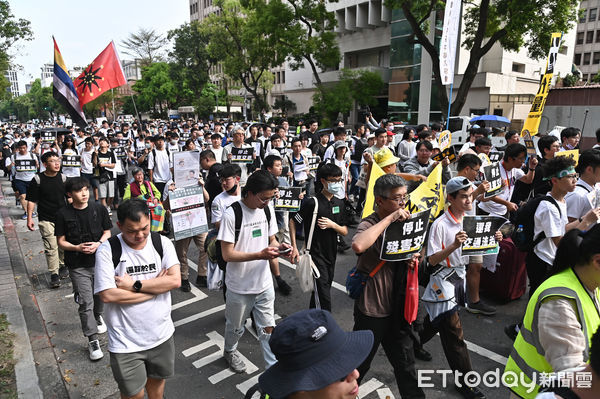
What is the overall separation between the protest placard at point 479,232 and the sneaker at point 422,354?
122cm

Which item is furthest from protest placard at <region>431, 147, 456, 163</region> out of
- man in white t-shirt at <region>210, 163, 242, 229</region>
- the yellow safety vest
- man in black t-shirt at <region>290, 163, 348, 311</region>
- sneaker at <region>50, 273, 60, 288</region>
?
sneaker at <region>50, 273, 60, 288</region>

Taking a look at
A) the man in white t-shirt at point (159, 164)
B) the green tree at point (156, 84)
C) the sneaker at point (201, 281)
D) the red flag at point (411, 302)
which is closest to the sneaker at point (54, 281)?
the sneaker at point (201, 281)

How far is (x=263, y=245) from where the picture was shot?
3.99m

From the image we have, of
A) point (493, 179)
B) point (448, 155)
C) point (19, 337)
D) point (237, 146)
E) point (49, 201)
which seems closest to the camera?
point (19, 337)

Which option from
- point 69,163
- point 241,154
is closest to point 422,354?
point 241,154

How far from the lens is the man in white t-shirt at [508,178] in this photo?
223 inches

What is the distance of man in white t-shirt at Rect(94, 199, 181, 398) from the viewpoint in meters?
2.90

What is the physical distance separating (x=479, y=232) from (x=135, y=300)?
9.99 ft

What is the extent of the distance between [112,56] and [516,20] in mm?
16377

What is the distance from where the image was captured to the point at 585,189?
439 centimetres

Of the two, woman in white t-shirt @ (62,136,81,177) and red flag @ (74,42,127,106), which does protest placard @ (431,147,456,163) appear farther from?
woman in white t-shirt @ (62,136,81,177)

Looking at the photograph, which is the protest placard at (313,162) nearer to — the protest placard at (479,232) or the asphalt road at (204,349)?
the asphalt road at (204,349)

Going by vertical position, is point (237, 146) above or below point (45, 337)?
above

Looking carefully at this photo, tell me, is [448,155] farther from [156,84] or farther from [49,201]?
[156,84]
